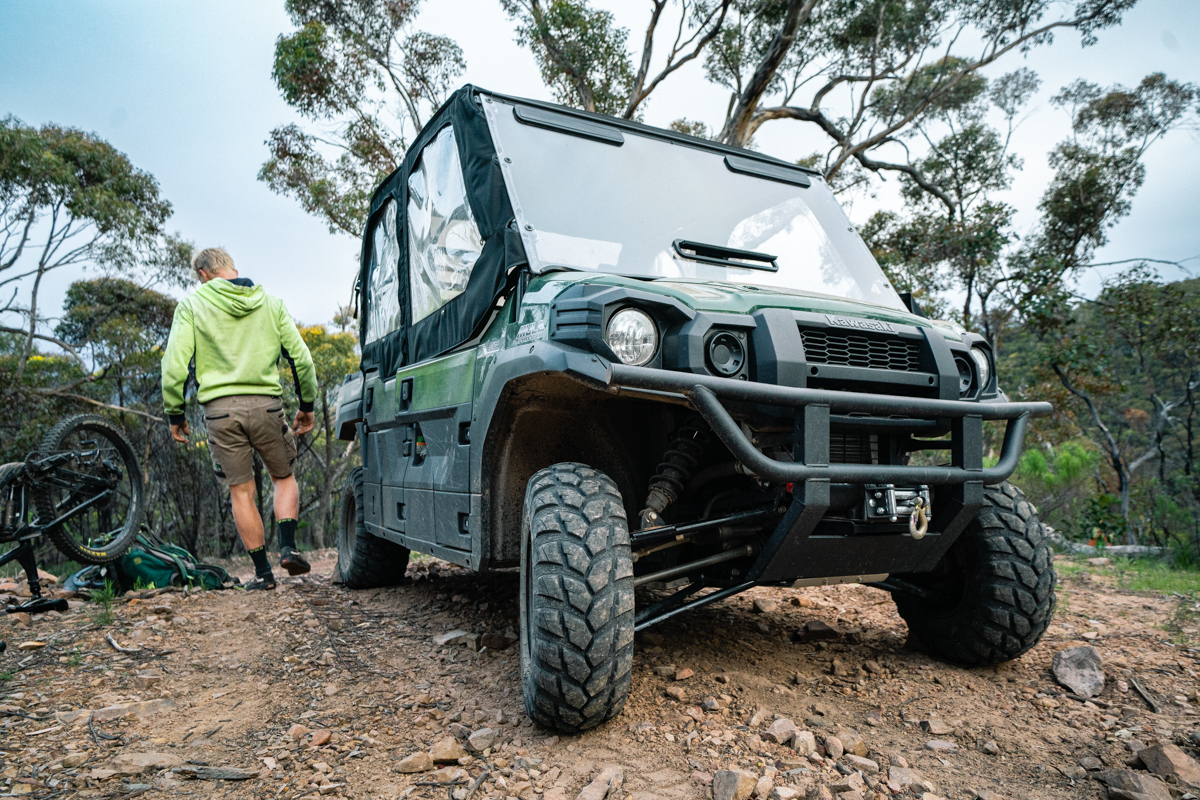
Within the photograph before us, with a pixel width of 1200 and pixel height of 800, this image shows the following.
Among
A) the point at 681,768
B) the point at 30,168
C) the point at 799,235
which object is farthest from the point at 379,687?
the point at 30,168

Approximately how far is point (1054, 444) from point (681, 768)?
51.8ft

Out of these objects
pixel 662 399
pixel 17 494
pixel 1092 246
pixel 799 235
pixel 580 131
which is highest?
pixel 1092 246

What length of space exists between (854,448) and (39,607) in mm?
4452

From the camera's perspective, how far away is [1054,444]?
15477mm

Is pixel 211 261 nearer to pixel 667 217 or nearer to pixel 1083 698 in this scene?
pixel 667 217

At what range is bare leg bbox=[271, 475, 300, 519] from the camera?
5363mm

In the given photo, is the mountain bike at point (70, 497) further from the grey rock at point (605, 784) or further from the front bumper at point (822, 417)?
the front bumper at point (822, 417)

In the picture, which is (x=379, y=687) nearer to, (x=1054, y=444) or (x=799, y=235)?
(x=799, y=235)

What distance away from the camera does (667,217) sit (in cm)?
343

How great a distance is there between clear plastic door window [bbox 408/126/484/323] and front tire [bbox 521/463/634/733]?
1.29m

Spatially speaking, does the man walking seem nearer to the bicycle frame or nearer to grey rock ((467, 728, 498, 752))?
the bicycle frame

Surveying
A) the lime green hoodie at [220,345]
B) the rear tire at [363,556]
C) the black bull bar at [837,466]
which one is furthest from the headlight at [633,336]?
the lime green hoodie at [220,345]

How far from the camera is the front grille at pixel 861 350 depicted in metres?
2.52

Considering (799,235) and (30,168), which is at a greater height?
(30,168)
